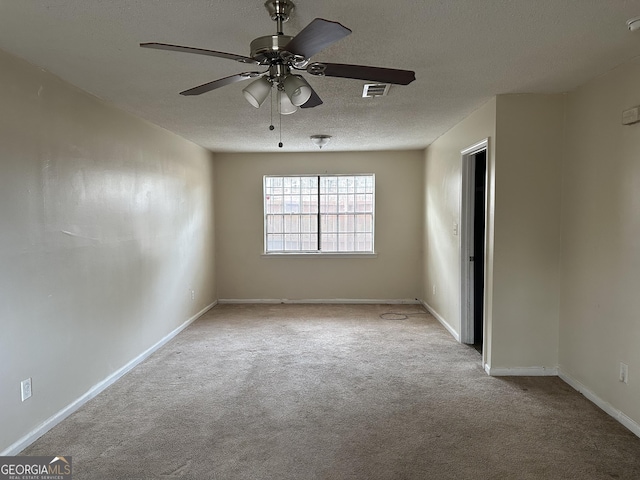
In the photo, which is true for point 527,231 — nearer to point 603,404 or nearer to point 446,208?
point 603,404

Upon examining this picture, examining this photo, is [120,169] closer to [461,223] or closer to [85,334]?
[85,334]

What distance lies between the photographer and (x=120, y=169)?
3.59m

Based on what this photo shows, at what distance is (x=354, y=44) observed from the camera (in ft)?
7.69

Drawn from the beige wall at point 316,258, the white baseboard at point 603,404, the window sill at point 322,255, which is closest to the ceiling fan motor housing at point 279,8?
the white baseboard at point 603,404

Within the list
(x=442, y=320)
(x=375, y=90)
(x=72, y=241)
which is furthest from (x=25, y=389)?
(x=442, y=320)

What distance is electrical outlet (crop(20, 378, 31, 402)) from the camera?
8.09ft

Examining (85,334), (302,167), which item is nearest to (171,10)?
(85,334)

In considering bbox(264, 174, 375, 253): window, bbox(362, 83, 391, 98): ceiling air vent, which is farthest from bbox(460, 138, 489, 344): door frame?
bbox(264, 174, 375, 253): window

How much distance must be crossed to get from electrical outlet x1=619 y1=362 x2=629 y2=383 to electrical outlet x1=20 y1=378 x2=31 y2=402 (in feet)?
12.3

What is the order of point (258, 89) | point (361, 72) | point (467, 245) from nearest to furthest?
point (361, 72) < point (258, 89) < point (467, 245)

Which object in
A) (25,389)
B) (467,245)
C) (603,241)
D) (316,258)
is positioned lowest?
(25,389)

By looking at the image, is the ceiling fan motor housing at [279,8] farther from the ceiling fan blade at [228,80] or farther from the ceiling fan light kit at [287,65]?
the ceiling fan blade at [228,80]

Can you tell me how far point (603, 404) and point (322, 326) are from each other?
118 inches

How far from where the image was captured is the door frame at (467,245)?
13.9 ft
